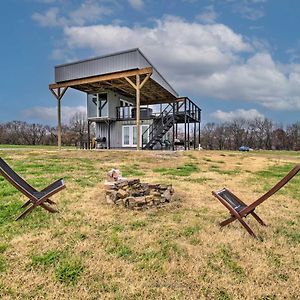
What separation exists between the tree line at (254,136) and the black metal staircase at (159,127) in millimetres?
32744

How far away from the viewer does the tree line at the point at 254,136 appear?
4947cm

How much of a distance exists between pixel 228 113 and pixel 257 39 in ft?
148

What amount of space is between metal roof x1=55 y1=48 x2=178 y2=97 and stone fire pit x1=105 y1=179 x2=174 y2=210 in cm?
925

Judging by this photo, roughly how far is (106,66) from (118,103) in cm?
495

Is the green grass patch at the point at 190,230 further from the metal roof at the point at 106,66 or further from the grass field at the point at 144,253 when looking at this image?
the metal roof at the point at 106,66

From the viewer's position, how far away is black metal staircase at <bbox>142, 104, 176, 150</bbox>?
651 inches

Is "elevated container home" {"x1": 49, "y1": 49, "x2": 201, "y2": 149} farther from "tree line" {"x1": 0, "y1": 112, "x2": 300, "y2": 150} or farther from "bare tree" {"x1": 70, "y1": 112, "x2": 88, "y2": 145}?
"bare tree" {"x1": 70, "y1": 112, "x2": 88, "y2": 145}

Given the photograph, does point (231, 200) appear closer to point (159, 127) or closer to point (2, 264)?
point (2, 264)

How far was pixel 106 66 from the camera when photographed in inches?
548

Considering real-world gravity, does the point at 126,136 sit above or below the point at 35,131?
below

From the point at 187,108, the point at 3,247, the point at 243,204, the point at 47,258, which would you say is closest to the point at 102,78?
the point at 187,108

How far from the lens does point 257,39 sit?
1415cm

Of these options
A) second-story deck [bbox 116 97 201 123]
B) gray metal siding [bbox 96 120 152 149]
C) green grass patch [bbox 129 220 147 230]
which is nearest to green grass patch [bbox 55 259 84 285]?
green grass patch [bbox 129 220 147 230]

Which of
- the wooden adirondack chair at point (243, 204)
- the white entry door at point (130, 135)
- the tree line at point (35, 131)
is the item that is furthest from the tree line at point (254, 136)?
the wooden adirondack chair at point (243, 204)
